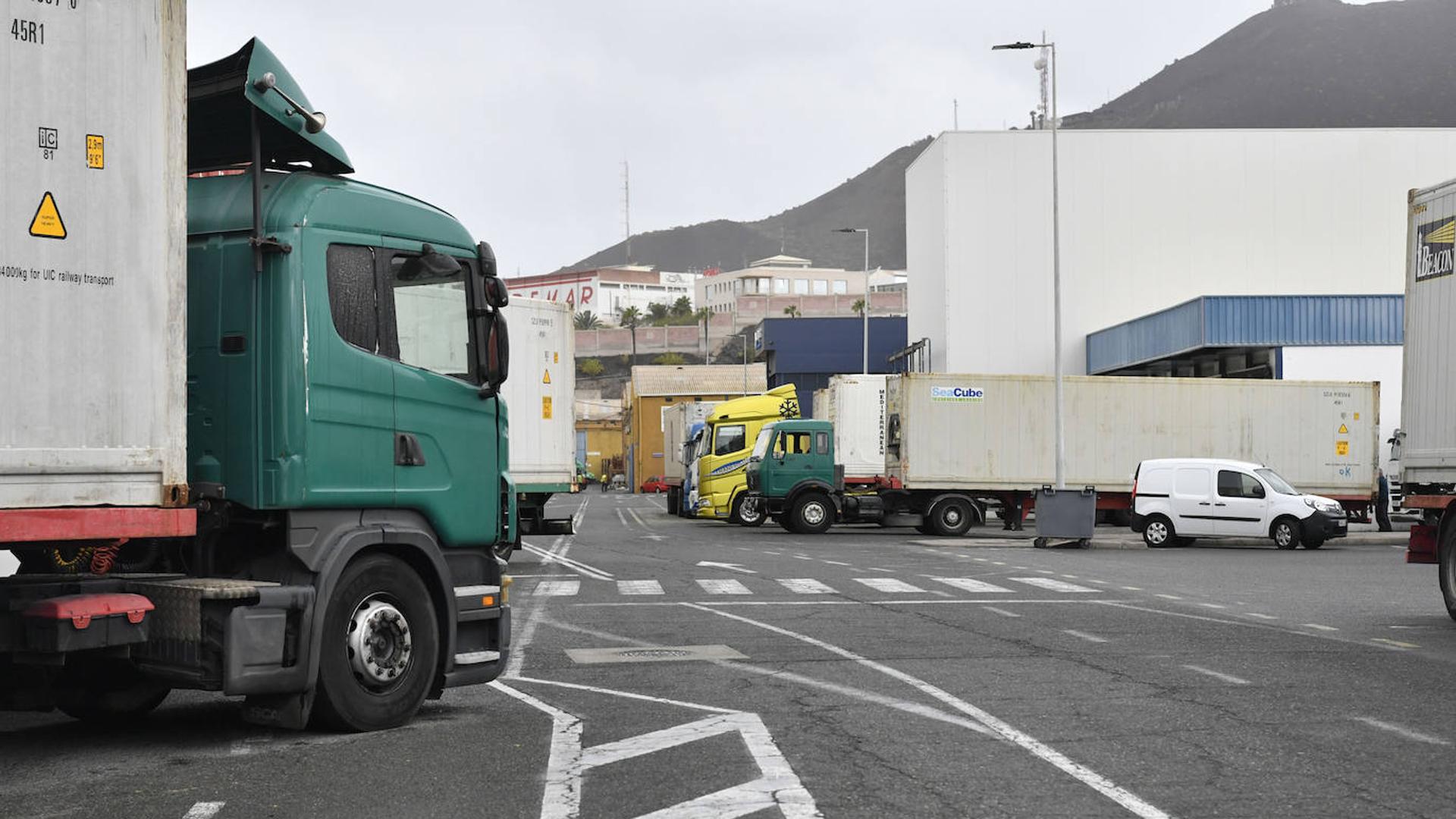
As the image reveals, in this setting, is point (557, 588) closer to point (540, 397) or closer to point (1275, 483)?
point (540, 397)

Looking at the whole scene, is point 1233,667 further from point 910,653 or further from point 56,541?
point 56,541

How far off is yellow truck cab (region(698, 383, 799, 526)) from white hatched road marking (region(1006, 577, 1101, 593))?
62.2ft

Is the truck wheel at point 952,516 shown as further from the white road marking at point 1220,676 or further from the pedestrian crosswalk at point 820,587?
the white road marking at point 1220,676

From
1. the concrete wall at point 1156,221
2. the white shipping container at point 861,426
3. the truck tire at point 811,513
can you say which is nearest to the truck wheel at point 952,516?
the truck tire at point 811,513

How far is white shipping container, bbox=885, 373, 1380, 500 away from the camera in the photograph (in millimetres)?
36281

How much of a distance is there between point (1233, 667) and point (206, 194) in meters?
7.89

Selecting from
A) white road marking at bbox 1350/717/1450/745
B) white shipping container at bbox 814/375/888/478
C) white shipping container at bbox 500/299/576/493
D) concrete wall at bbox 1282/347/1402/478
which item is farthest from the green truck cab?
white road marking at bbox 1350/717/1450/745

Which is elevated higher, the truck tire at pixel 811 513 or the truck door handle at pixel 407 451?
the truck door handle at pixel 407 451

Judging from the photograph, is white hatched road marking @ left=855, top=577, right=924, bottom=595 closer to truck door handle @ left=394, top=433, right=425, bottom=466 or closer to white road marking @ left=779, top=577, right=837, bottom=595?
white road marking @ left=779, top=577, right=837, bottom=595

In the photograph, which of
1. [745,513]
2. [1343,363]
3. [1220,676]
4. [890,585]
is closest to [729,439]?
[745,513]

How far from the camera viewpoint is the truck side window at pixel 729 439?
134 ft

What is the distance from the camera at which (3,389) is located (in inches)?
271

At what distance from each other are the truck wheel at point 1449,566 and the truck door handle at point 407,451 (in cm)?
1028

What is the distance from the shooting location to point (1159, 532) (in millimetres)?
31422
